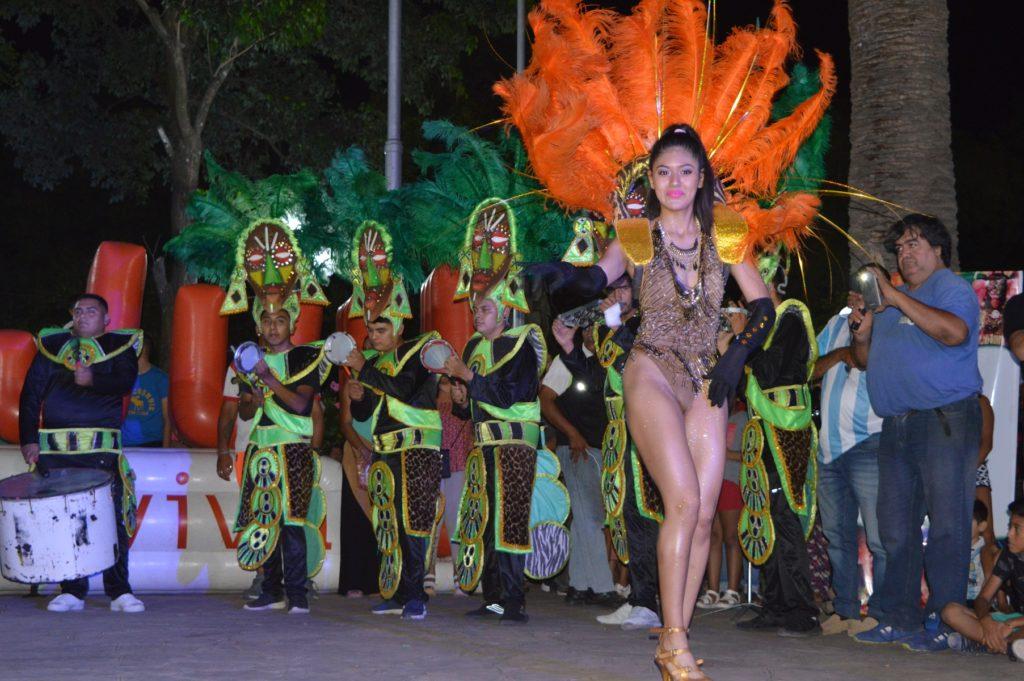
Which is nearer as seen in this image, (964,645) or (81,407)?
(964,645)

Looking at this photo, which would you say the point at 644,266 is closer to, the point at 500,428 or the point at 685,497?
the point at 685,497

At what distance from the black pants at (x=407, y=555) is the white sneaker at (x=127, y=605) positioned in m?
1.62

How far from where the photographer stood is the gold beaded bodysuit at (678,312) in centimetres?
553

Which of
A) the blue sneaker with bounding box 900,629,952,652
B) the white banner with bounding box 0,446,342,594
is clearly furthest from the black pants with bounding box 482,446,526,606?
the blue sneaker with bounding box 900,629,952,652

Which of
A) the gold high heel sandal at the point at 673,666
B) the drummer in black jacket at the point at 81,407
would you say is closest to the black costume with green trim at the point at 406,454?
the drummer in black jacket at the point at 81,407

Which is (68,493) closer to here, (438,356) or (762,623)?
(438,356)

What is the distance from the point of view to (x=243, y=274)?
9172 mm

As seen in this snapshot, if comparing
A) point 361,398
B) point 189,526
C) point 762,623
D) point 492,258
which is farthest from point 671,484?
point 189,526

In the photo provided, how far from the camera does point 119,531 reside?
8.73m

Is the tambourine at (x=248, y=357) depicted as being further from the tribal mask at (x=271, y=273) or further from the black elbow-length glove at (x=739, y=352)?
the black elbow-length glove at (x=739, y=352)

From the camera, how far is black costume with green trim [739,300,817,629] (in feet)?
25.0

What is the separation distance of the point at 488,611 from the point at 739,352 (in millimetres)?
3404

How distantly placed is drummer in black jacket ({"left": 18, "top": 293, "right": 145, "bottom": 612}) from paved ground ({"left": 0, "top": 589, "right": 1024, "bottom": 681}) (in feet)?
0.91

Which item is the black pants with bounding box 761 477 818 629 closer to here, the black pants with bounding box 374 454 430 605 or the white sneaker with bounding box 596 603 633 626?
the white sneaker with bounding box 596 603 633 626
